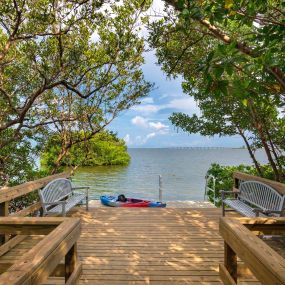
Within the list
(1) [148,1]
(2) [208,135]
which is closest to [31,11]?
(1) [148,1]

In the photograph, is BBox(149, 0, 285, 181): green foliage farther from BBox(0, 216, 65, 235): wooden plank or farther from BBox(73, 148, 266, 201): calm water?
BBox(73, 148, 266, 201): calm water

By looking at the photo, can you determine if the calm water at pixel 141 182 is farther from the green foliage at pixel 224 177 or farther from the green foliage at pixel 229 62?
the green foliage at pixel 229 62

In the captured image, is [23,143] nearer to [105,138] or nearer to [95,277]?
[105,138]

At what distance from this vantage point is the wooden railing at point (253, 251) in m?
1.75

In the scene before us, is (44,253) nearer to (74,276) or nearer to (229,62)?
(74,276)

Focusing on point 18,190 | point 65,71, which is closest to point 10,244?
point 18,190

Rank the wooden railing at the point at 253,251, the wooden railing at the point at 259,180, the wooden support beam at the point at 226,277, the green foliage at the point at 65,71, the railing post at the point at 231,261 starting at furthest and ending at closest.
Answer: the green foliage at the point at 65,71 < the wooden railing at the point at 259,180 < the railing post at the point at 231,261 < the wooden support beam at the point at 226,277 < the wooden railing at the point at 253,251

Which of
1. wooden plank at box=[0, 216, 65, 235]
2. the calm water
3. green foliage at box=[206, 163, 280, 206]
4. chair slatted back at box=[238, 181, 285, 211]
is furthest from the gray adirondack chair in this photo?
the calm water

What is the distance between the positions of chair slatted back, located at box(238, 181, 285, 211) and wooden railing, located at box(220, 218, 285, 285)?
7.41 ft

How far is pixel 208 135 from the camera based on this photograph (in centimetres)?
A: 1037

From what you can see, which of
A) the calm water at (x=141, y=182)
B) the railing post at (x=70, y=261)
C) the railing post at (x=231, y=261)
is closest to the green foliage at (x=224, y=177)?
the railing post at (x=231, y=261)

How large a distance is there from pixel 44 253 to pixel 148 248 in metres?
3.11

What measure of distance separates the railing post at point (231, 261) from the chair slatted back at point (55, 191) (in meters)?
3.65

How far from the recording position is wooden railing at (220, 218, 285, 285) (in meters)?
1.75
